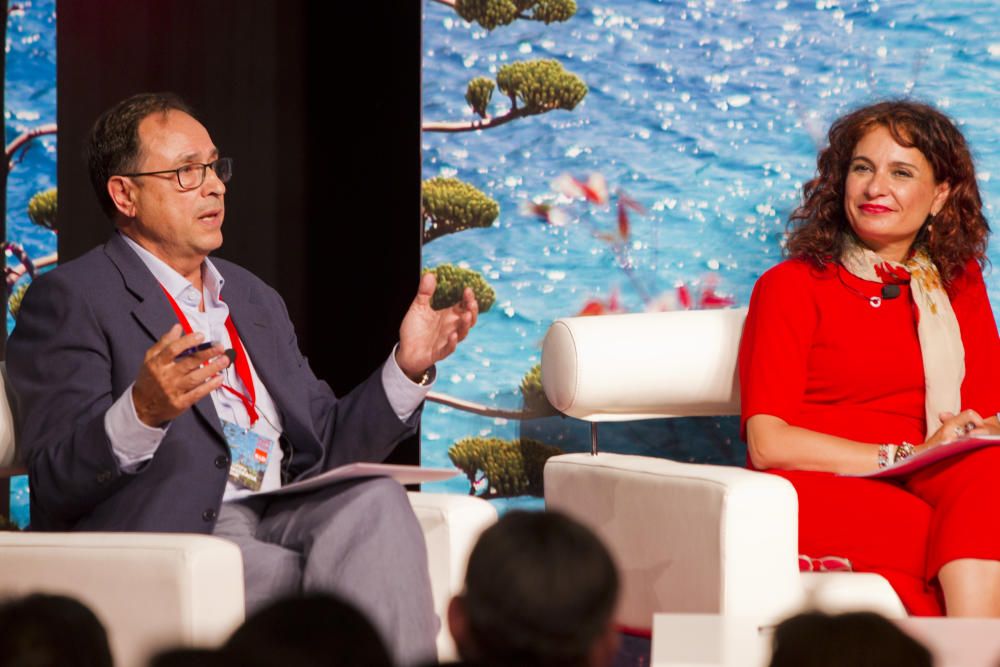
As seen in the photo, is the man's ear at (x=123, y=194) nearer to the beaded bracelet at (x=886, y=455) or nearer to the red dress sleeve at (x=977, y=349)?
the beaded bracelet at (x=886, y=455)

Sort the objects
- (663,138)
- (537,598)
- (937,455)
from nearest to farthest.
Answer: (537,598), (937,455), (663,138)

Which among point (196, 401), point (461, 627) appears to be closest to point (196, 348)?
point (196, 401)

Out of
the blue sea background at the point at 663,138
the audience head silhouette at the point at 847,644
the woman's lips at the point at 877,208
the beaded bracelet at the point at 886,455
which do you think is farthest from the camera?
the blue sea background at the point at 663,138

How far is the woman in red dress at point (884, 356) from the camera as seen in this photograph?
112 inches

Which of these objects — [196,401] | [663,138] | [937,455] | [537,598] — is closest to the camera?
[537,598]

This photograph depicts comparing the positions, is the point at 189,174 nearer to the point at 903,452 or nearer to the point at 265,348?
the point at 265,348

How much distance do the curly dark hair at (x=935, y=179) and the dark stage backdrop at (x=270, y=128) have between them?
5.00ft

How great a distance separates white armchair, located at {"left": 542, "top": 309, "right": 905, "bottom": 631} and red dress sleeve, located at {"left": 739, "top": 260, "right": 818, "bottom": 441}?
11cm

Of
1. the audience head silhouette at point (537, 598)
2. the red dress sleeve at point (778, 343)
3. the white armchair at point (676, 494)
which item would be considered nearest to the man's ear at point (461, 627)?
the audience head silhouette at point (537, 598)

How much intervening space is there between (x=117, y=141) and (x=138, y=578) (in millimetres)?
1029

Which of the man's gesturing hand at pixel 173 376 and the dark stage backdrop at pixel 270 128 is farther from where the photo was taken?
the dark stage backdrop at pixel 270 128

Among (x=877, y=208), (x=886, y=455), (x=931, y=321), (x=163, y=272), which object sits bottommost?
(x=886, y=455)

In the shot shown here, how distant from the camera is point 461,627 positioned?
1.23 meters

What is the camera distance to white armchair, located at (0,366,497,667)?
83.7 inches
